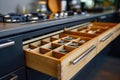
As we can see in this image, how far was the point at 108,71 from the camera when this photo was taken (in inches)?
74.5

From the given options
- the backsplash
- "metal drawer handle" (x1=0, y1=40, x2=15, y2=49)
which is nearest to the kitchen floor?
the backsplash

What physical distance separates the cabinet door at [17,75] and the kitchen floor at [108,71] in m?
1.04

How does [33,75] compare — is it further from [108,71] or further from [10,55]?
[108,71]

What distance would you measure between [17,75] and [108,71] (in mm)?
A: 1427

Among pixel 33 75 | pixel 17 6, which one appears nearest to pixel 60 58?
pixel 33 75

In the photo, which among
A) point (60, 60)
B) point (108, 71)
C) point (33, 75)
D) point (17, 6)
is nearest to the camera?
point (60, 60)

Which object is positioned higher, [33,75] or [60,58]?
[60,58]

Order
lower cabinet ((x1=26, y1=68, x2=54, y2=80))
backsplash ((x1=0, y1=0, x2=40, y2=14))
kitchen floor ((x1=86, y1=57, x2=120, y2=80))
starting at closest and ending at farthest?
lower cabinet ((x1=26, y1=68, x2=54, y2=80)), backsplash ((x1=0, y1=0, x2=40, y2=14)), kitchen floor ((x1=86, y1=57, x2=120, y2=80))

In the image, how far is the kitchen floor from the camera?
1.73m

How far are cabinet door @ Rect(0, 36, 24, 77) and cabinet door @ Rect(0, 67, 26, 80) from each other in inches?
0.8

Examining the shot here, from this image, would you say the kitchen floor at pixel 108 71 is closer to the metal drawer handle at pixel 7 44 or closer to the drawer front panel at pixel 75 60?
the drawer front panel at pixel 75 60

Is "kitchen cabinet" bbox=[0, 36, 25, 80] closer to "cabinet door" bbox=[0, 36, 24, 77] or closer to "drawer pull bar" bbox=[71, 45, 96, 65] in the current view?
"cabinet door" bbox=[0, 36, 24, 77]

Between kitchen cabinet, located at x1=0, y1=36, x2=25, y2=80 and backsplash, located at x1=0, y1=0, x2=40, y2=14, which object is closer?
kitchen cabinet, located at x1=0, y1=36, x2=25, y2=80

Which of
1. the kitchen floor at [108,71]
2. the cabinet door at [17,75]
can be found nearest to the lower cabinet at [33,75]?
the cabinet door at [17,75]
